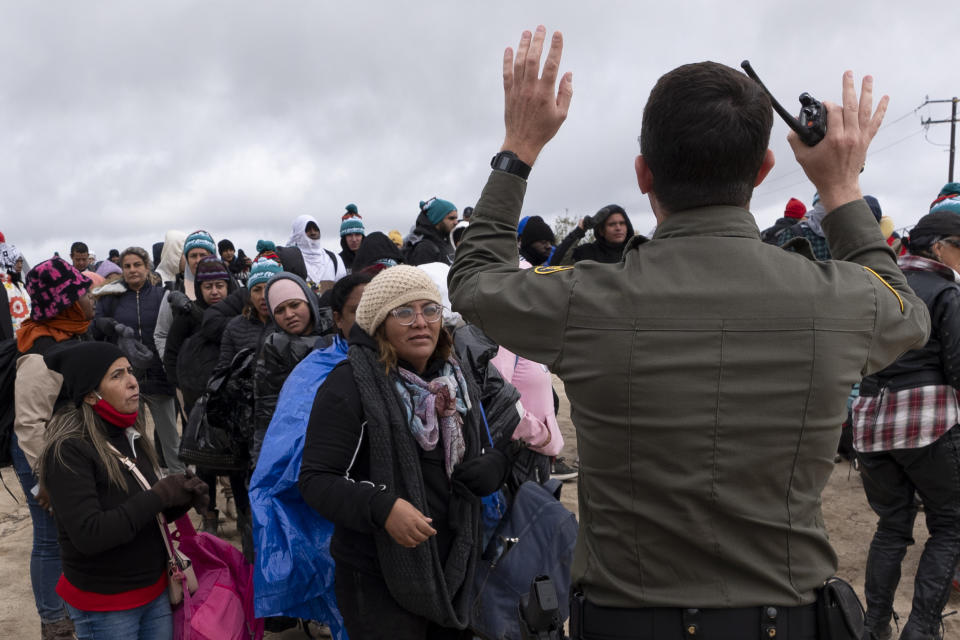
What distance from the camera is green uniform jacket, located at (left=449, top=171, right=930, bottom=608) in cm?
130

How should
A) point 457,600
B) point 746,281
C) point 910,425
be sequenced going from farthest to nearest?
point 910,425
point 457,600
point 746,281

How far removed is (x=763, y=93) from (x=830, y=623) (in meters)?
1.01

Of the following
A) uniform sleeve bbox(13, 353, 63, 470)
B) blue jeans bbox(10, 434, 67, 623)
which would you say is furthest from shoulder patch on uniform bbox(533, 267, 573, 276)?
blue jeans bbox(10, 434, 67, 623)

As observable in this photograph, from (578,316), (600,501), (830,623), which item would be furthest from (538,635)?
(578,316)

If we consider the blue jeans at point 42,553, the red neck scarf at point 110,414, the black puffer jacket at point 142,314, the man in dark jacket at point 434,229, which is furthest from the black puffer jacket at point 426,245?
the red neck scarf at point 110,414

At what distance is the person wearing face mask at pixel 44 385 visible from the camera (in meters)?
3.51

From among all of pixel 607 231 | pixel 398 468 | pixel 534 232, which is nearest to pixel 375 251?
pixel 534 232

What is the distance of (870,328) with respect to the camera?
1.34m

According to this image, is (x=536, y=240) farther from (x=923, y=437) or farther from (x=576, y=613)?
(x=576, y=613)

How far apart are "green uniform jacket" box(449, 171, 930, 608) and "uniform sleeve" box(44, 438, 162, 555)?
77.0 inches

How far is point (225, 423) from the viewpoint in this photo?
169 inches

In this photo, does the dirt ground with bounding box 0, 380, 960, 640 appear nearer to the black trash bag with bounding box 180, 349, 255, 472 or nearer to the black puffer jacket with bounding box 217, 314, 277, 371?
the black trash bag with bounding box 180, 349, 255, 472

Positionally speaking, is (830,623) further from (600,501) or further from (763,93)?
(763,93)

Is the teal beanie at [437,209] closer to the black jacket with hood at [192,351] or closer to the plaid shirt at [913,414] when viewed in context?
the black jacket with hood at [192,351]
